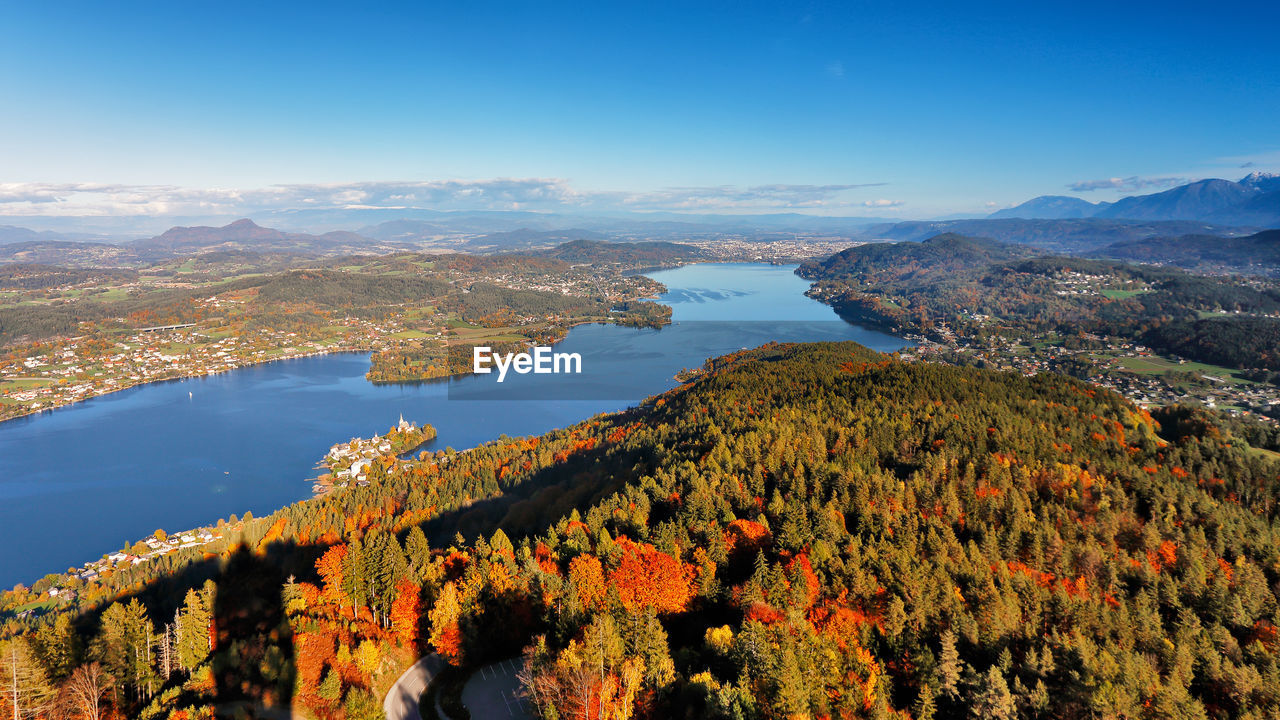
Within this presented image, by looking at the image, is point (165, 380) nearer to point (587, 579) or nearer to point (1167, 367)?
point (587, 579)

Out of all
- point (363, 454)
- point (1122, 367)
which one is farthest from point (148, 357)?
point (1122, 367)

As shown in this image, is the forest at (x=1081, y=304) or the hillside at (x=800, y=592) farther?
the forest at (x=1081, y=304)

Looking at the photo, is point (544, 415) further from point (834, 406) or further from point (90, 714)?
point (90, 714)

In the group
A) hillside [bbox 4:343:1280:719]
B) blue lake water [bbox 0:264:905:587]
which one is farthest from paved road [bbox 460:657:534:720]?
blue lake water [bbox 0:264:905:587]

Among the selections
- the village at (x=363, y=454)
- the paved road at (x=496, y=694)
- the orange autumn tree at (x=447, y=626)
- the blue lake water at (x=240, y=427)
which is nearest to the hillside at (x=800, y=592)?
the orange autumn tree at (x=447, y=626)

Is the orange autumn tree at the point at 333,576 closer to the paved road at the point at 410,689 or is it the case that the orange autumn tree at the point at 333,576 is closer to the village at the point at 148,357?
the paved road at the point at 410,689

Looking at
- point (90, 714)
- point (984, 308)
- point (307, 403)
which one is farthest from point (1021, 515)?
point (984, 308)
